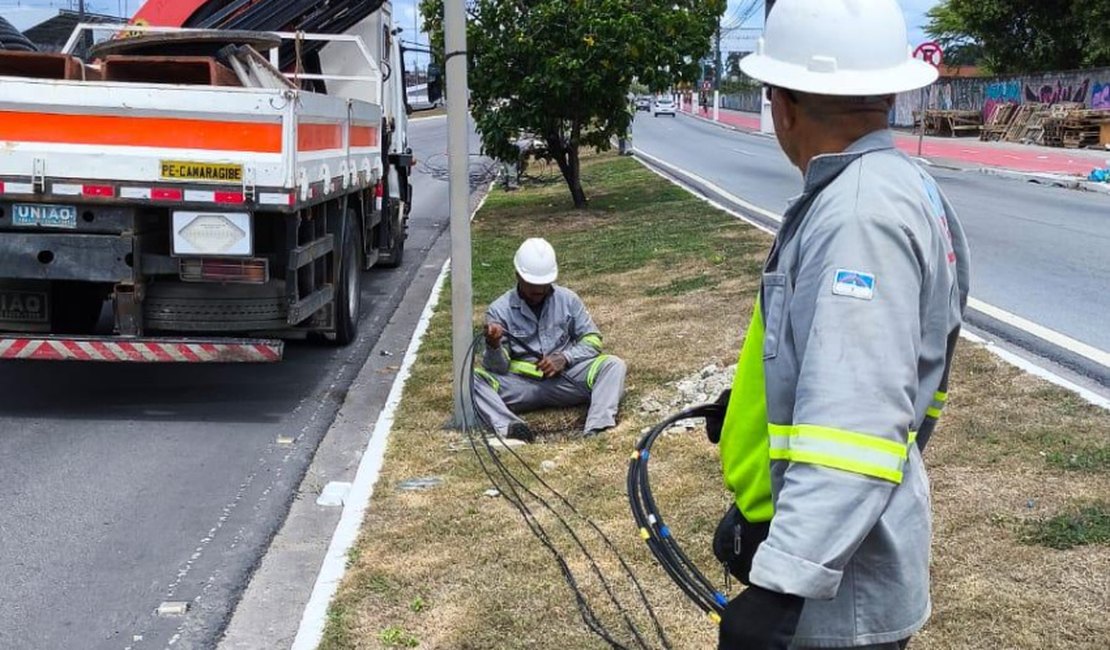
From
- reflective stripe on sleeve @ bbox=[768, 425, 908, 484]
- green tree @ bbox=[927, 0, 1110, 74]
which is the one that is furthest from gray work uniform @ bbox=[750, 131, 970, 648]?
green tree @ bbox=[927, 0, 1110, 74]

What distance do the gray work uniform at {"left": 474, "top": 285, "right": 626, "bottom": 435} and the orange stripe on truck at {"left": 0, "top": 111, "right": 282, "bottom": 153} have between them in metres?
1.86

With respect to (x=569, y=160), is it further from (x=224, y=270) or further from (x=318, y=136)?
(x=224, y=270)

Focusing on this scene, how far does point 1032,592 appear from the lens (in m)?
4.09

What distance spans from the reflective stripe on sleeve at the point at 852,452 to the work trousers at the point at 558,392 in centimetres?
512

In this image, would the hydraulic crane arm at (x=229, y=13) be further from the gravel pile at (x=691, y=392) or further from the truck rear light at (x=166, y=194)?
the gravel pile at (x=691, y=392)

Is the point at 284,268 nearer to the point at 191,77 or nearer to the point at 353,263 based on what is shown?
the point at 191,77

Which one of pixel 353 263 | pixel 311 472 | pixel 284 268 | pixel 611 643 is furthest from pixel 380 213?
pixel 611 643

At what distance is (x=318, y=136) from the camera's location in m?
8.02

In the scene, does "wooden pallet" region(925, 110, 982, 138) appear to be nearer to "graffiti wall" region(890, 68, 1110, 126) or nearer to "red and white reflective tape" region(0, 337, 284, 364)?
"graffiti wall" region(890, 68, 1110, 126)

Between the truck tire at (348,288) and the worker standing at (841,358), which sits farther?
the truck tire at (348,288)

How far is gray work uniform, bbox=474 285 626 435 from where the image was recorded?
7.32 meters

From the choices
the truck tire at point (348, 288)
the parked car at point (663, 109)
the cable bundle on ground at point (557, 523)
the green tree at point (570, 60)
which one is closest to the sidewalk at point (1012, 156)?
the green tree at point (570, 60)

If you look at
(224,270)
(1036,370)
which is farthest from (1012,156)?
(224,270)

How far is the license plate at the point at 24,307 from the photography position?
24.9ft
